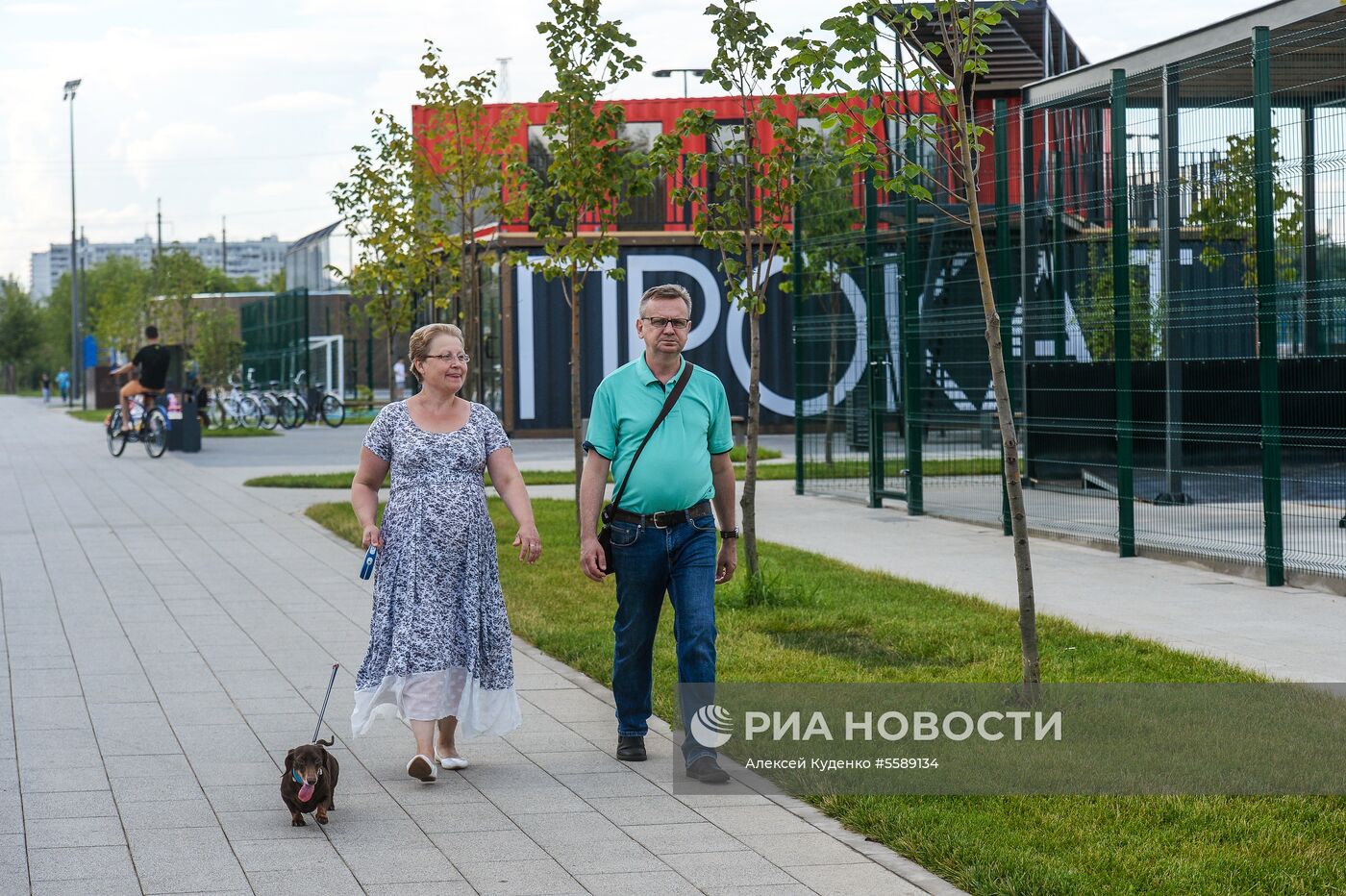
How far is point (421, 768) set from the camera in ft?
19.6

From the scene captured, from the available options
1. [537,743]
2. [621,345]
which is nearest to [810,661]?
[537,743]

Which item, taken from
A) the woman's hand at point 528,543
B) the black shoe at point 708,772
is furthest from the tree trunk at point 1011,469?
the woman's hand at point 528,543

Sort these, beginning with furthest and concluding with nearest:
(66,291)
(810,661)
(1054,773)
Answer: (66,291) → (810,661) → (1054,773)

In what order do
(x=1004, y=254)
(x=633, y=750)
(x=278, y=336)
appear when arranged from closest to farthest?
(x=633, y=750)
(x=1004, y=254)
(x=278, y=336)

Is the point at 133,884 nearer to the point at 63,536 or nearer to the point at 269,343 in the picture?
the point at 63,536

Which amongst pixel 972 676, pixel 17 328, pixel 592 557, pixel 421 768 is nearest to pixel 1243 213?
pixel 972 676

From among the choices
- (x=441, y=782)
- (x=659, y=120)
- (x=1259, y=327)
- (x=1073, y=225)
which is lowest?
(x=441, y=782)

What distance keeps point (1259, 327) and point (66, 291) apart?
102m

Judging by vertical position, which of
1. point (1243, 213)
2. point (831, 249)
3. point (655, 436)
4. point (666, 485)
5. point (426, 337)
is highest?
point (831, 249)

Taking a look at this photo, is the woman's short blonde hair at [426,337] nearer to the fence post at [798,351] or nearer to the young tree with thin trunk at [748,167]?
the young tree with thin trunk at [748,167]

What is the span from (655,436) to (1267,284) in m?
5.76

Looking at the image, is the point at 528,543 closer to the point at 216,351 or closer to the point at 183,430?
the point at 183,430

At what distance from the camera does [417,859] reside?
504 cm

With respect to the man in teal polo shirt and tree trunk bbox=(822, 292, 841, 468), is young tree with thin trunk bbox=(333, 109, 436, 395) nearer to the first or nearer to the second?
tree trunk bbox=(822, 292, 841, 468)
